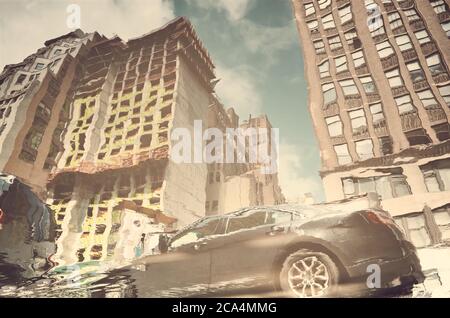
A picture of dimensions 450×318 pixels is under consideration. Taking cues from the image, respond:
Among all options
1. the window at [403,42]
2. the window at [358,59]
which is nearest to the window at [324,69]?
the window at [358,59]

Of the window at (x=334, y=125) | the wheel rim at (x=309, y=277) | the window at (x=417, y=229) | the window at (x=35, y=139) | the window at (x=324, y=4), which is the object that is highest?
the window at (x=324, y=4)

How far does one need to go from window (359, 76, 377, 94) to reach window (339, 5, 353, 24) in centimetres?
485

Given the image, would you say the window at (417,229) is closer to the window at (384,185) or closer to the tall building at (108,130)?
the window at (384,185)

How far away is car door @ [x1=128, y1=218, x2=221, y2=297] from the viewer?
4.64 m

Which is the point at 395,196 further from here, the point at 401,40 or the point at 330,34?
the point at 330,34

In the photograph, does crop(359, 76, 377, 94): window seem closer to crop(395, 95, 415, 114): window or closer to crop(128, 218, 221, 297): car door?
crop(395, 95, 415, 114): window

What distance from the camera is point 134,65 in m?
24.0

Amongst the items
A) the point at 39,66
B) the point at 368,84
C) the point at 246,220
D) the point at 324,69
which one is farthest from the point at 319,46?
the point at 39,66

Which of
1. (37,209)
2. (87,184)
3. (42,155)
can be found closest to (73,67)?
(42,155)

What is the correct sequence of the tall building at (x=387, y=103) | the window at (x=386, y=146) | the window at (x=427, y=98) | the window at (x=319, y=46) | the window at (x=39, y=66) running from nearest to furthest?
the tall building at (x=387, y=103) < the window at (x=427, y=98) < the window at (x=386, y=146) < the window at (x=319, y=46) < the window at (x=39, y=66)

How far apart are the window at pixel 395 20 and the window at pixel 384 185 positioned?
10.1 metres

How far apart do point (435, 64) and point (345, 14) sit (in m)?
7.11

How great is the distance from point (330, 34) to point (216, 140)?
12173 mm

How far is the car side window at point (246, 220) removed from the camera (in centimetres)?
469
